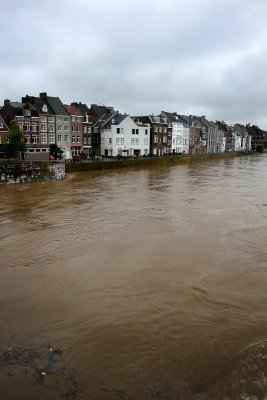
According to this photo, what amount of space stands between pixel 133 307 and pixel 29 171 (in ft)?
107

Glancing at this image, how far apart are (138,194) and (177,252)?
56.5 feet

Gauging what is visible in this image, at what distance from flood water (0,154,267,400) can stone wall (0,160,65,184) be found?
18.3 m

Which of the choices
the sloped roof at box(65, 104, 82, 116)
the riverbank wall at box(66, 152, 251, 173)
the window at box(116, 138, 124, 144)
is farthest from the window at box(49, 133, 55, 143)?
the window at box(116, 138, 124, 144)

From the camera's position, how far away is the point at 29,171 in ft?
132

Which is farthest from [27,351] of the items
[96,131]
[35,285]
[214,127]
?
[214,127]

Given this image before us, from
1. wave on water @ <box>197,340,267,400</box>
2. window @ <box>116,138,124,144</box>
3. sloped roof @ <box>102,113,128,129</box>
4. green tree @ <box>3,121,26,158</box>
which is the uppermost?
sloped roof @ <box>102,113,128,129</box>

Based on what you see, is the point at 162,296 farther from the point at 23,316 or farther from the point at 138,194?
the point at 138,194

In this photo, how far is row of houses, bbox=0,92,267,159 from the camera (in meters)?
56.7

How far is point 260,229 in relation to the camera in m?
18.8

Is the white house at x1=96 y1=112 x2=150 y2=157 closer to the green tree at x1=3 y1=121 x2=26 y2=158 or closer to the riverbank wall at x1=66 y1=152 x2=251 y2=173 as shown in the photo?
the riverbank wall at x1=66 y1=152 x2=251 y2=173

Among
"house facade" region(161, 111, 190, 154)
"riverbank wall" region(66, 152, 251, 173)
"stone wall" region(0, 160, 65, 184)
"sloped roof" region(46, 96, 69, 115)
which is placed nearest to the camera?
"stone wall" region(0, 160, 65, 184)

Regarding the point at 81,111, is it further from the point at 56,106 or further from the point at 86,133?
the point at 56,106

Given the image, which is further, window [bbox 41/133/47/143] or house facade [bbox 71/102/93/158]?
house facade [bbox 71/102/93/158]

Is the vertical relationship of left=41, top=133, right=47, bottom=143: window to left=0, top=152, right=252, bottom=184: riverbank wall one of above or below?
above
